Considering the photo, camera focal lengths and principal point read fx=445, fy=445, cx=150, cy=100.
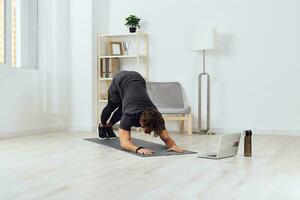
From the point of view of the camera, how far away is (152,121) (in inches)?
157

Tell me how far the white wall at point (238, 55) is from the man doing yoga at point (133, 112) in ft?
5.89

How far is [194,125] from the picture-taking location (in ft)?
21.5

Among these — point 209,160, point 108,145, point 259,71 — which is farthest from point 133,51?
point 209,160

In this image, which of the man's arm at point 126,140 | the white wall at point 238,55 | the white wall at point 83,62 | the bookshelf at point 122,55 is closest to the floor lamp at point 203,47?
the white wall at point 238,55

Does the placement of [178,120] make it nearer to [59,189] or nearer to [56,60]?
[56,60]

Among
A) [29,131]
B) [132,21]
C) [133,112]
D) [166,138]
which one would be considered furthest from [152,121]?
[132,21]

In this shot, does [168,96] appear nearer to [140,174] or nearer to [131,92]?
[131,92]

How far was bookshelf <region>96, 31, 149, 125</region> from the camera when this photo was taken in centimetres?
668

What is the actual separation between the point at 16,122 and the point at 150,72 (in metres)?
2.13

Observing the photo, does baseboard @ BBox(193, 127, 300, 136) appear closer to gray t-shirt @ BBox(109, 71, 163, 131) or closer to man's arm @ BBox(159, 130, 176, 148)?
gray t-shirt @ BBox(109, 71, 163, 131)

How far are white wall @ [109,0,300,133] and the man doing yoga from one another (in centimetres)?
180

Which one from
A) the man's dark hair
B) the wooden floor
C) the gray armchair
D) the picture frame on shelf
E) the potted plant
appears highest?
the potted plant

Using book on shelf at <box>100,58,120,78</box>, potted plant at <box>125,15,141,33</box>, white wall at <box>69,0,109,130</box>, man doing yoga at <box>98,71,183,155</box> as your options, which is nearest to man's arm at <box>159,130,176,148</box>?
man doing yoga at <box>98,71,183,155</box>

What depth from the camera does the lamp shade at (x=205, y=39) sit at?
20.0ft
